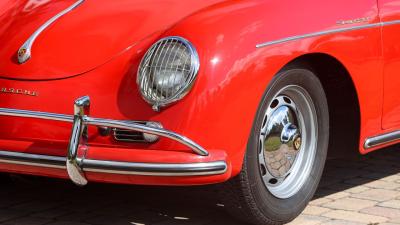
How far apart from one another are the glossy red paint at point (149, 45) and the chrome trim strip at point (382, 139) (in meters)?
0.15

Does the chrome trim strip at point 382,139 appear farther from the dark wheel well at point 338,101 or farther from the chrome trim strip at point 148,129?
the chrome trim strip at point 148,129

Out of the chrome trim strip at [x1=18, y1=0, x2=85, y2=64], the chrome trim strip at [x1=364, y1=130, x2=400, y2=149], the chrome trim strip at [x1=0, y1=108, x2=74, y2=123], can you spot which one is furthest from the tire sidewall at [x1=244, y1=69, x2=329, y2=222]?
the chrome trim strip at [x1=18, y1=0, x2=85, y2=64]

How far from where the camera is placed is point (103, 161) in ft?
12.3

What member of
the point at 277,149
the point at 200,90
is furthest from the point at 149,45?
the point at 277,149

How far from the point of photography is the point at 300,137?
4.43 metres

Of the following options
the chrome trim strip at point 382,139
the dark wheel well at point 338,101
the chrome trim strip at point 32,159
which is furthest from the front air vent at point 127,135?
the chrome trim strip at point 382,139

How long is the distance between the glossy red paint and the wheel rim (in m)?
0.26

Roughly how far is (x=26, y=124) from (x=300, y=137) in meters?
1.37

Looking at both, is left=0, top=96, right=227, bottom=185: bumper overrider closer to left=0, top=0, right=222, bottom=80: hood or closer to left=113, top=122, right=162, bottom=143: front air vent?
left=113, top=122, right=162, bottom=143: front air vent


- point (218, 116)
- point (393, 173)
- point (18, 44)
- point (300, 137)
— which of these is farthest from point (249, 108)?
point (393, 173)

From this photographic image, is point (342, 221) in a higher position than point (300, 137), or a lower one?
lower

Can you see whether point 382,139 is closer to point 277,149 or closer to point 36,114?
point 277,149

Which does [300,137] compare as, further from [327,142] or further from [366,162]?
[366,162]

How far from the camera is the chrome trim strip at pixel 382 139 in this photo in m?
4.60
